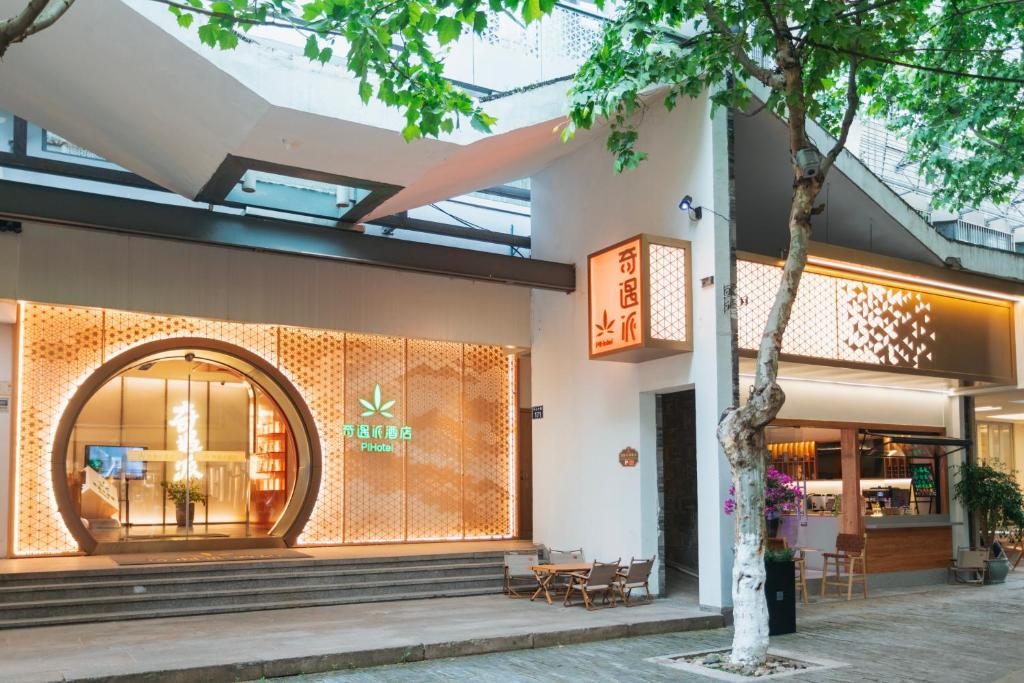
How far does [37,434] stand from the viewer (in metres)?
11.9

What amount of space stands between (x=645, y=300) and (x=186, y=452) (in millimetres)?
7814

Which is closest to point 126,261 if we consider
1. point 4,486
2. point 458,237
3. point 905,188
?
point 4,486

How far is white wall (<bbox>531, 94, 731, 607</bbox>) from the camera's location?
1072 centimetres

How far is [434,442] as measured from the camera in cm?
1445

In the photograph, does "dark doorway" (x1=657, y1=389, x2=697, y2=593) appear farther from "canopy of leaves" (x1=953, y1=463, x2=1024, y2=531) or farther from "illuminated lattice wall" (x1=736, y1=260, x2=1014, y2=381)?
"canopy of leaves" (x1=953, y1=463, x2=1024, y2=531)

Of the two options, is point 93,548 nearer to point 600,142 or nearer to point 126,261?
point 126,261

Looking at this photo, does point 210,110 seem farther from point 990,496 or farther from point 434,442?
point 990,496

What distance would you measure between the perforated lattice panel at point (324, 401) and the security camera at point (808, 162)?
7517 mm

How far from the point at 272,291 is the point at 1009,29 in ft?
31.2

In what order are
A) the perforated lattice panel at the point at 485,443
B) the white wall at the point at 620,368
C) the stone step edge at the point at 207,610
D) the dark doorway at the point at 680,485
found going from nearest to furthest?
1. the stone step edge at the point at 207,610
2. the white wall at the point at 620,368
3. the dark doorway at the point at 680,485
4. the perforated lattice panel at the point at 485,443

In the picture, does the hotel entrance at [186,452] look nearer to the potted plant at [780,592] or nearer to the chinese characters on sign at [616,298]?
the chinese characters on sign at [616,298]

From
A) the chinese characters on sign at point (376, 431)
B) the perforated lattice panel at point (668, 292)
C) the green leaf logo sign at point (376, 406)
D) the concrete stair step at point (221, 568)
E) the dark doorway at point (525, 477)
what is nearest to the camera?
the concrete stair step at point (221, 568)

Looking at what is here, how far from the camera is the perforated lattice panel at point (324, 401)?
531 inches

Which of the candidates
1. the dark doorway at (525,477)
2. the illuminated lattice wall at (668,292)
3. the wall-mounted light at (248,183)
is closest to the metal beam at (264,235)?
the wall-mounted light at (248,183)
